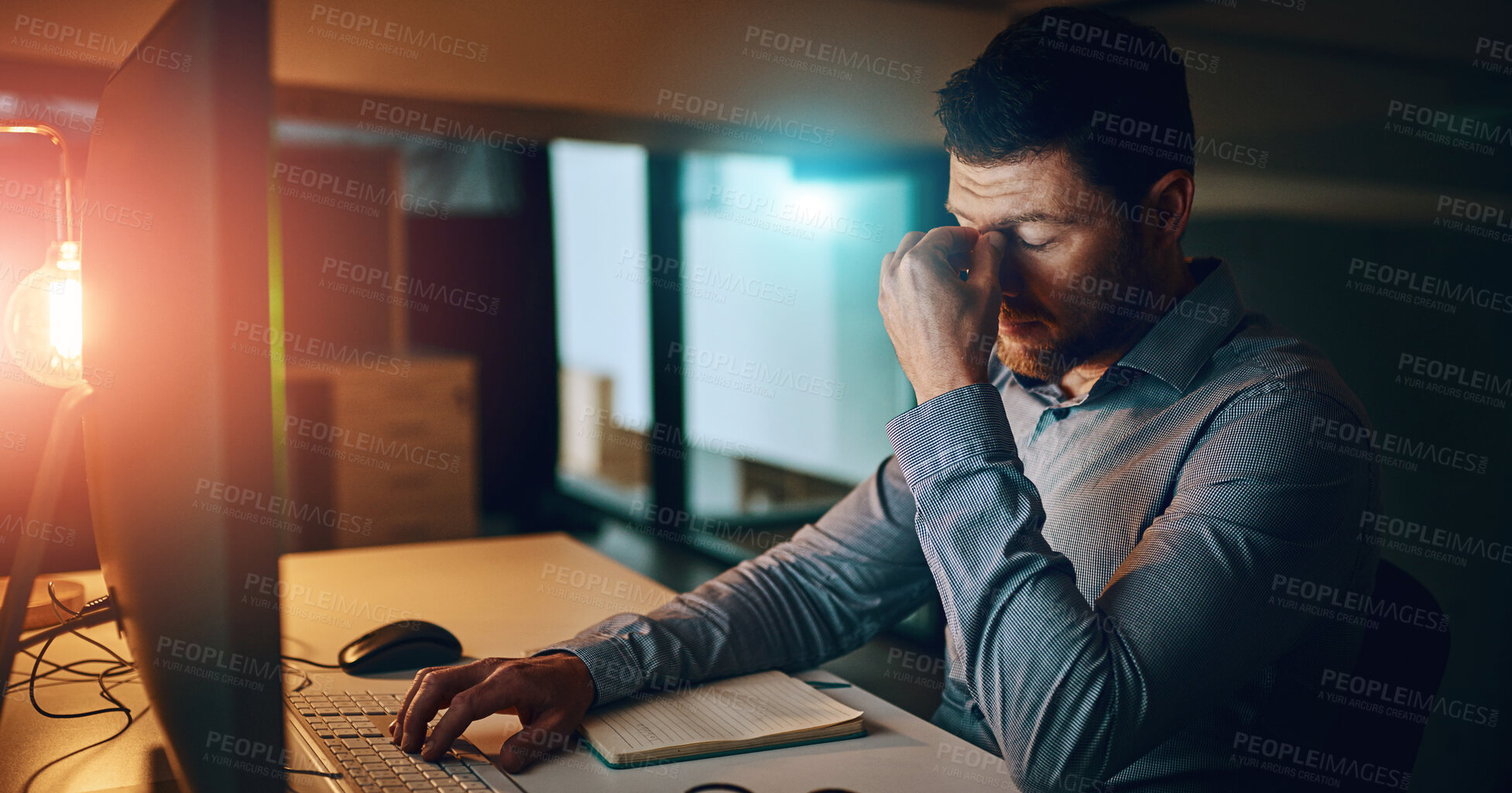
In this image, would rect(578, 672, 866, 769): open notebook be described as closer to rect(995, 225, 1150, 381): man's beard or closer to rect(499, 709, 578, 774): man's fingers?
rect(499, 709, 578, 774): man's fingers

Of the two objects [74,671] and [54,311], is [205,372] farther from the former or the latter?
[74,671]

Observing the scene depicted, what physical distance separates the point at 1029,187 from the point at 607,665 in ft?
2.50

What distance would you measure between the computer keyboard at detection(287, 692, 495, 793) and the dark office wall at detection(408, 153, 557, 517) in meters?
4.63

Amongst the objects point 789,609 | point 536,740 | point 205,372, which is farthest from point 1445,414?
point 205,372

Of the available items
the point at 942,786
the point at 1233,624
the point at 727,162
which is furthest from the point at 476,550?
the point at 727,162

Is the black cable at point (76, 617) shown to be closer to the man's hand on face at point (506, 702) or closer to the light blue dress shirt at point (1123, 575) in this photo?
the man's hand on face at point (506, 702)

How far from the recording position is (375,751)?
0.94 metres

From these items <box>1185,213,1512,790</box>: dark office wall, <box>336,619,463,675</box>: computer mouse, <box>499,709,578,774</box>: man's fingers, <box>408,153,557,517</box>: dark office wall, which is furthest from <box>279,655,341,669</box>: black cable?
<box>408,153,557,517</box>: dark office wall

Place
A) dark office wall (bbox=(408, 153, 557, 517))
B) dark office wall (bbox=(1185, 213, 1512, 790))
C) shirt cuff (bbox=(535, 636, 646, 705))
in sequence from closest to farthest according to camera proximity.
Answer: shirt cuff (bbox=(535, 636, 646, 705)) < dark office wall (bbox=(1185, 213, 1512, 790)) < dark office wall (bbox=(408, 153, 557, 517))

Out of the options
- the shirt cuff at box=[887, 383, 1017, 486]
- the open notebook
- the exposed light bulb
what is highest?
the exposed light bulb

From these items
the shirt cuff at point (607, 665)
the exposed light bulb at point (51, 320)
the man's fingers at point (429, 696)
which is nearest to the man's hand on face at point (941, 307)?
the shirt cuff at point (607, 665)

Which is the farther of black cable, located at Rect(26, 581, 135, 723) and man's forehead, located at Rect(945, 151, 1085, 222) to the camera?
man's forehead, located at Rect(945, 151, 1085, 222)

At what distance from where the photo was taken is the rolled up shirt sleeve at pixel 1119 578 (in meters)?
0.93

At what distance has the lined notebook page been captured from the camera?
987 mm
